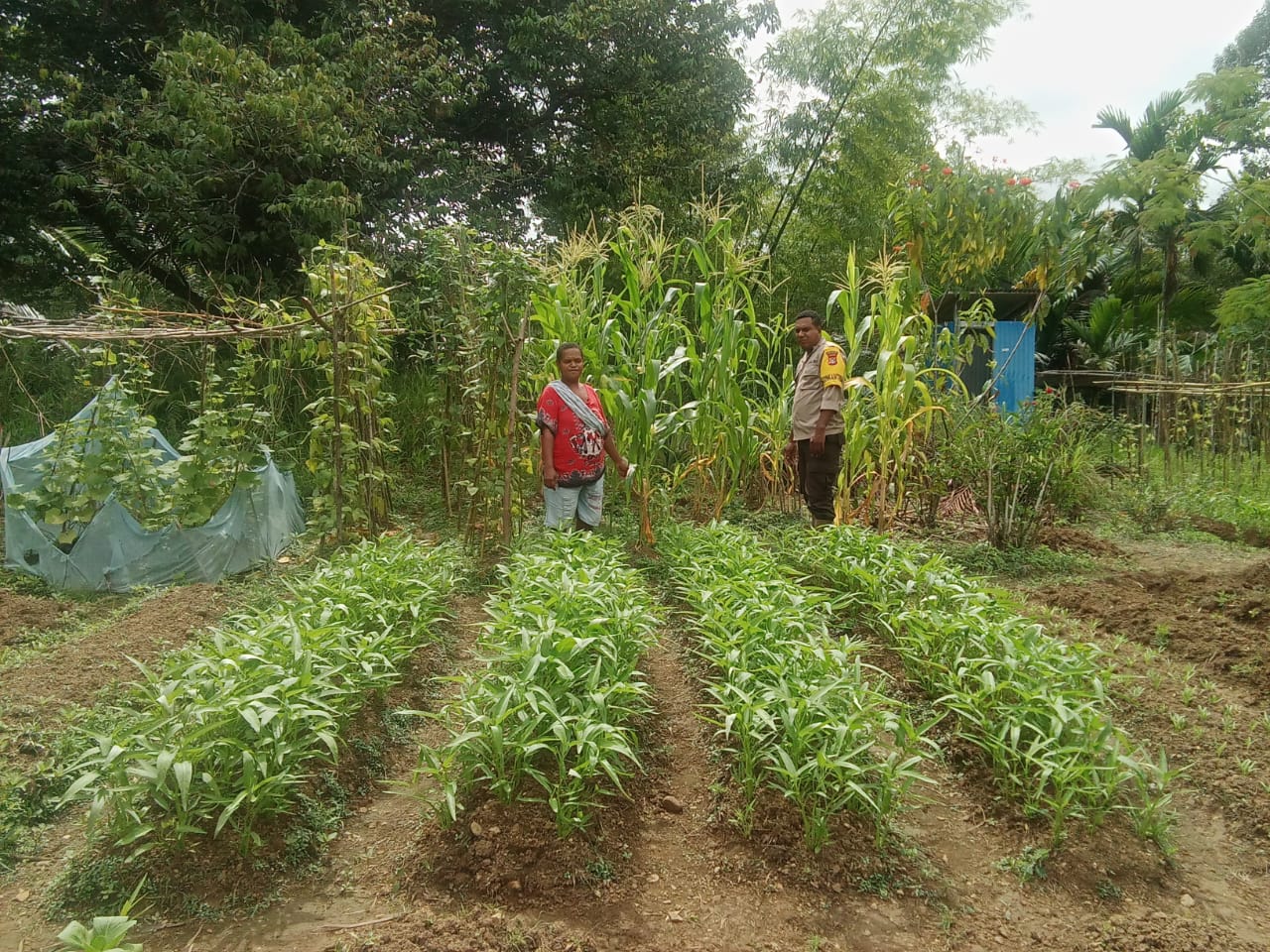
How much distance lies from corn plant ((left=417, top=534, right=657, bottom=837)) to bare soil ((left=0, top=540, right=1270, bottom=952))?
104 mm

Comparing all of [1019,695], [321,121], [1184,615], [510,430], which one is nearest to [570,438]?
[510,430]

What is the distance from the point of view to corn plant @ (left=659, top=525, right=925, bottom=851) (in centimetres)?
227

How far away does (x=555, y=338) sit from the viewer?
18.0 feet

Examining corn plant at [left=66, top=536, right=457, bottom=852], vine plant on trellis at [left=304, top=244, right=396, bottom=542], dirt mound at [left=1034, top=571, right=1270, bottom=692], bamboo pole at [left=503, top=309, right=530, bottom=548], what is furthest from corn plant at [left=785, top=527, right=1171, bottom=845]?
vine plant on trellis at [left=304, top=244, right=396, bottom=542]

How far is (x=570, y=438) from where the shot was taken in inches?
188

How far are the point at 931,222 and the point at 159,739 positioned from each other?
20.8ft

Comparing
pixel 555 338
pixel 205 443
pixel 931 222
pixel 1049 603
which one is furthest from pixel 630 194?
pixel 1049 603

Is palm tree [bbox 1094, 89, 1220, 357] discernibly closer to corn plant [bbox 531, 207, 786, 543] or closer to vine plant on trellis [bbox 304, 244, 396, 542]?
corn plant [bbox 531, 207, 786, 543]

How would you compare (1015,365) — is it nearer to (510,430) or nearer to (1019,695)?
(510,430)

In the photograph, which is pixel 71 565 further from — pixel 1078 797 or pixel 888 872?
pixel 1078 797

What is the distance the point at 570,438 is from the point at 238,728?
9.02 feet

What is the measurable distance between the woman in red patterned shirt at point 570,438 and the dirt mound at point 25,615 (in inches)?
106

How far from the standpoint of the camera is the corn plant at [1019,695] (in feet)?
7.67

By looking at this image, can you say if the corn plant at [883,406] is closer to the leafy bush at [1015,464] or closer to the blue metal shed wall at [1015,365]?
the leafy bush at [1015,464]
